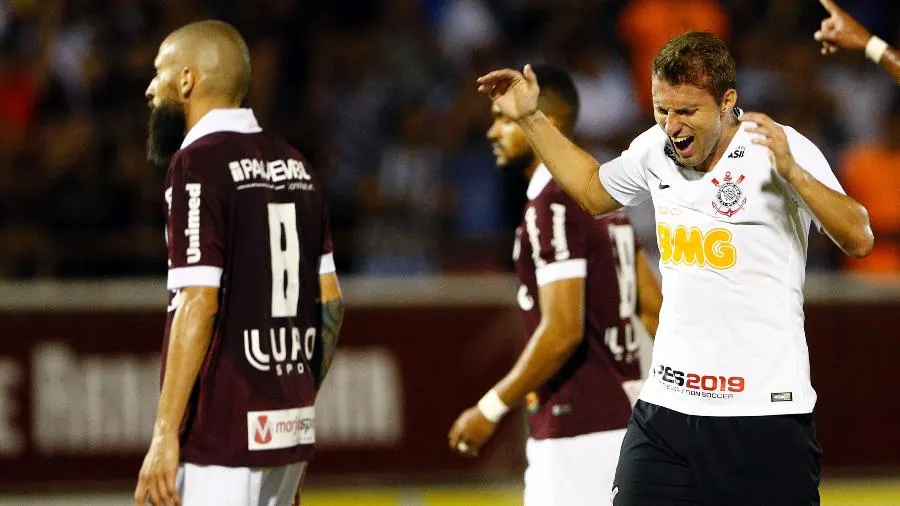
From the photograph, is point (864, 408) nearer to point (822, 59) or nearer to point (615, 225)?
point (822, 59)

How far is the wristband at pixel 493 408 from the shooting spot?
19.2ft

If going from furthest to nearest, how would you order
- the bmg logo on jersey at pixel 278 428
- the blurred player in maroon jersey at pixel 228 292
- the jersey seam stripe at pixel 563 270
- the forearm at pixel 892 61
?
1. the jersey seam stripe at pixel 563 270
2. the forearm at pixel 892 61
3. the bmg logo on jersey at pixel 278 428
4. the blurred player in maroon jersey at pixel 228 292

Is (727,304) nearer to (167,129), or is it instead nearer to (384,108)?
(167,129)

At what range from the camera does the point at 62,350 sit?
11008 millimetres

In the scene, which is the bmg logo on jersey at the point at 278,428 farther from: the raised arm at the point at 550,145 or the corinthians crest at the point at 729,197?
the corinthians crest at the point at 729,197

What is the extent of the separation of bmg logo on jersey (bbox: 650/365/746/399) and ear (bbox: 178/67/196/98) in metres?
2.00

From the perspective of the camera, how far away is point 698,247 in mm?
4684

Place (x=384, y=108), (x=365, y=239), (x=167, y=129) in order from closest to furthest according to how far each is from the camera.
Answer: (x=167, y=129) < (x=365, y=239) < (x=384, y=108)

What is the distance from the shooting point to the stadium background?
36.0 ft

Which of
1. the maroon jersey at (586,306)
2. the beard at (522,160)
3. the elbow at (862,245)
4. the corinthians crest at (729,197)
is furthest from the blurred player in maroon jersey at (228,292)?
the elbow at (862,245)

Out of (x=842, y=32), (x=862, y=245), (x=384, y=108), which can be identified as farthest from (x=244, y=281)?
(x=384, y=108)

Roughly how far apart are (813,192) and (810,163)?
227 mm

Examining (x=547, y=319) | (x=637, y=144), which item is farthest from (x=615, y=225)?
(x=637, y=144)

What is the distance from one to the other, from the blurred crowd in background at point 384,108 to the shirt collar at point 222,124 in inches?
243
